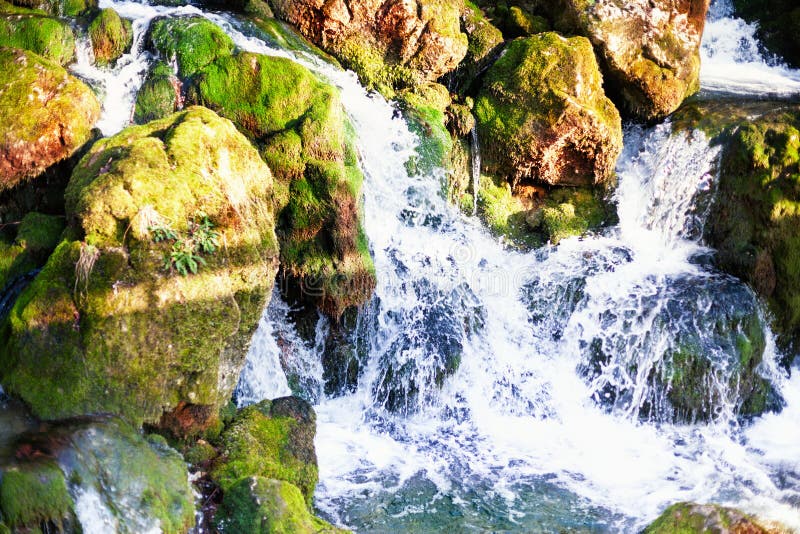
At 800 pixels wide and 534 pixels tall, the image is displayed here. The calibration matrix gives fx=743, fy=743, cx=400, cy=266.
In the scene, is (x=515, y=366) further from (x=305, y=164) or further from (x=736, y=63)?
(x=736, y=63)

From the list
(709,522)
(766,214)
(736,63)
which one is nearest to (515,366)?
(766,214)

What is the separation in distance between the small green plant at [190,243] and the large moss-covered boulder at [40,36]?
3.75 metres

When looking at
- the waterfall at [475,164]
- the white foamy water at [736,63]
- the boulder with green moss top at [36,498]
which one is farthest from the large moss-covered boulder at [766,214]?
the boulder with green moss top at [36,498]

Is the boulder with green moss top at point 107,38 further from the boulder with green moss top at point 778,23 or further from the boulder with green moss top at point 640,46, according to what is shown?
the boulder with green moss top at point 778,23

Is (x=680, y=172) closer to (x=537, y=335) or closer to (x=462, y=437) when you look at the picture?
(x=537, y=335)

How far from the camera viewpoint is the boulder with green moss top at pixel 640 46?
36.0ft

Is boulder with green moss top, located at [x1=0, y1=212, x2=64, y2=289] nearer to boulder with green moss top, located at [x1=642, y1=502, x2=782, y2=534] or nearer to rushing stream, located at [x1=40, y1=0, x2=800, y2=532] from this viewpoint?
rushing stream, located at [x1=40, y1=0, x2=800, y2=532]

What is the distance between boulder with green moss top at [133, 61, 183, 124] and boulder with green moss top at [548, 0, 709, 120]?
610 cm

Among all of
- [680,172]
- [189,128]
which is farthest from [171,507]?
[680,172]

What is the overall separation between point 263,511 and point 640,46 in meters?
8.96

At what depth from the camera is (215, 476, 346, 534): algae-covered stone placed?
5.19 meters

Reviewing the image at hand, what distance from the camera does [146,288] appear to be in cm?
562

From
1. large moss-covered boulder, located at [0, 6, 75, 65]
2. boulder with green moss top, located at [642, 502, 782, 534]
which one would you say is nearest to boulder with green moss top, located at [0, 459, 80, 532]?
boulder with green moss top, located at [642, 502, 782, 534]

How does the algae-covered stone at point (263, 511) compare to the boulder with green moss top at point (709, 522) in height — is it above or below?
below
